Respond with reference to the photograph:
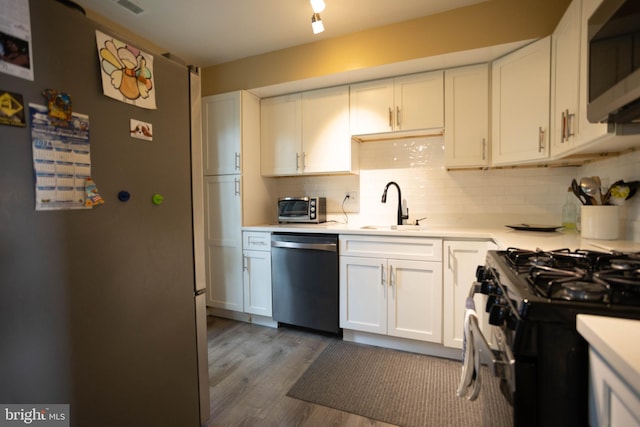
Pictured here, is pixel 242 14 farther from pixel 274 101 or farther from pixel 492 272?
pixel 492 272

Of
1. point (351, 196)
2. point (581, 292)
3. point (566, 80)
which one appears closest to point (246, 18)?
point (351, 196)

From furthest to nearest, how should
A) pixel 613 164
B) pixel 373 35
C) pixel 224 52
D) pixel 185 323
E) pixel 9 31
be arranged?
pixel 224 52 < pixel 373 35 < pixel 613 164 < pixel 185 323 < pixel 9 31

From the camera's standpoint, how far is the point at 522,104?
200 cm

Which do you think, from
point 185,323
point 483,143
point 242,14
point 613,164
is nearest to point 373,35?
point 242,14

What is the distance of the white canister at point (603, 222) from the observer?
1.56m

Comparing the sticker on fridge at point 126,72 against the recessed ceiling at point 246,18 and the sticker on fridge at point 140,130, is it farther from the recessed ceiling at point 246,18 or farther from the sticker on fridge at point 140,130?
the recessed ceiling at point 246,18

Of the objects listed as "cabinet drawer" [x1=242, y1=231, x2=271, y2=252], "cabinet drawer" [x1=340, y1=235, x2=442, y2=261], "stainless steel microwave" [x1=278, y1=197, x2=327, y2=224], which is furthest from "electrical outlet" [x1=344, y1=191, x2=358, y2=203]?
"cabinet drawer" [x1=242, y1=231, x2=271, y2=252]

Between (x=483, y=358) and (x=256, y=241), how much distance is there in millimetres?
2138

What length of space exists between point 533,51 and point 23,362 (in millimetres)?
2896

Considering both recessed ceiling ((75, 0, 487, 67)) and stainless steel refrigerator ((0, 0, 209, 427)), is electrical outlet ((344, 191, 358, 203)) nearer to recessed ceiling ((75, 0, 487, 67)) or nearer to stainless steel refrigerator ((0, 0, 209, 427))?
recessed ceiling ((75, 0, 487, 67))

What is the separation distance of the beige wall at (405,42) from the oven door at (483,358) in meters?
1.81

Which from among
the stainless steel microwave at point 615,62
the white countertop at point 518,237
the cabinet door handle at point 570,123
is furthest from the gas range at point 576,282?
the cabinet door handle at point 570,123

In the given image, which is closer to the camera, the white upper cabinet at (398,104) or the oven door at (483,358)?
the oven door at (483,358)

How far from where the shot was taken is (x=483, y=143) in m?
2.22
